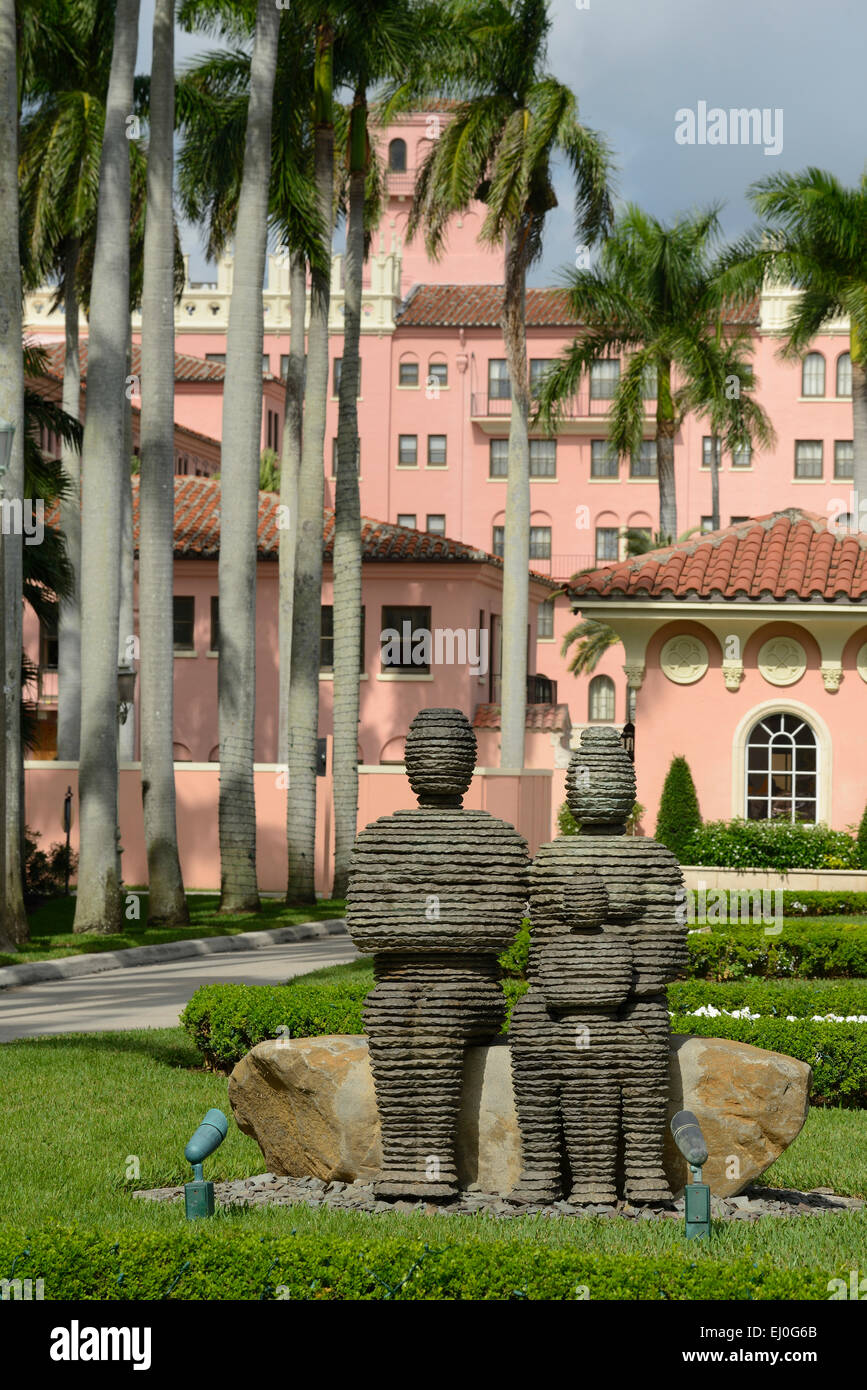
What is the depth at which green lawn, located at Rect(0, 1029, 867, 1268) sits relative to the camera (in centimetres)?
725

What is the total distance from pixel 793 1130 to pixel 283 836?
87.6ft

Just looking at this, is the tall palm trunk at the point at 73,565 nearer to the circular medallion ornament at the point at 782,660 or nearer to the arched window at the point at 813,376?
the circular medallion ornament at the point at 782,660

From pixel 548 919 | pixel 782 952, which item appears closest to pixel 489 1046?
pixel 548 919

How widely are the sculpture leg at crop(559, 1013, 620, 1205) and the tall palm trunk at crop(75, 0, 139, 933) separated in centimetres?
1554

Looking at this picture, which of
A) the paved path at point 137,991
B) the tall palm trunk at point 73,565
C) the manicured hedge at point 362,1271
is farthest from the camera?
the tall palm trunk at point 73,565

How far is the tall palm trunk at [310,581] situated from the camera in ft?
96.8

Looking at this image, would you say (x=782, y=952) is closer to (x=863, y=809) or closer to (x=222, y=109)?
(x=863, y=809)

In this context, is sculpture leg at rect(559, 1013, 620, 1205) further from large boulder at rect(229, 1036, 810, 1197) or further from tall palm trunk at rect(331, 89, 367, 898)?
tall palm trunk at rect(331, 89, 367, 898)

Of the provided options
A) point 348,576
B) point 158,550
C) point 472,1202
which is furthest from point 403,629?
point 472,1202

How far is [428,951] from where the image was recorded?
7965mm

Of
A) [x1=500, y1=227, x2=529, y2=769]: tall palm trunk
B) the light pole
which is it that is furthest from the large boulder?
[x1=500, y1=227, x2=529, y2=769]: tall palm trunk

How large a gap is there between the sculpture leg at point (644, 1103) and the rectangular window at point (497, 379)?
61.7 metres

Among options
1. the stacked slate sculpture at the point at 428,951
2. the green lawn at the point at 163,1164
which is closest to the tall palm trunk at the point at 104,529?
the green lawn at the point at 163,1164

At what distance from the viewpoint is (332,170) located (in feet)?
101
